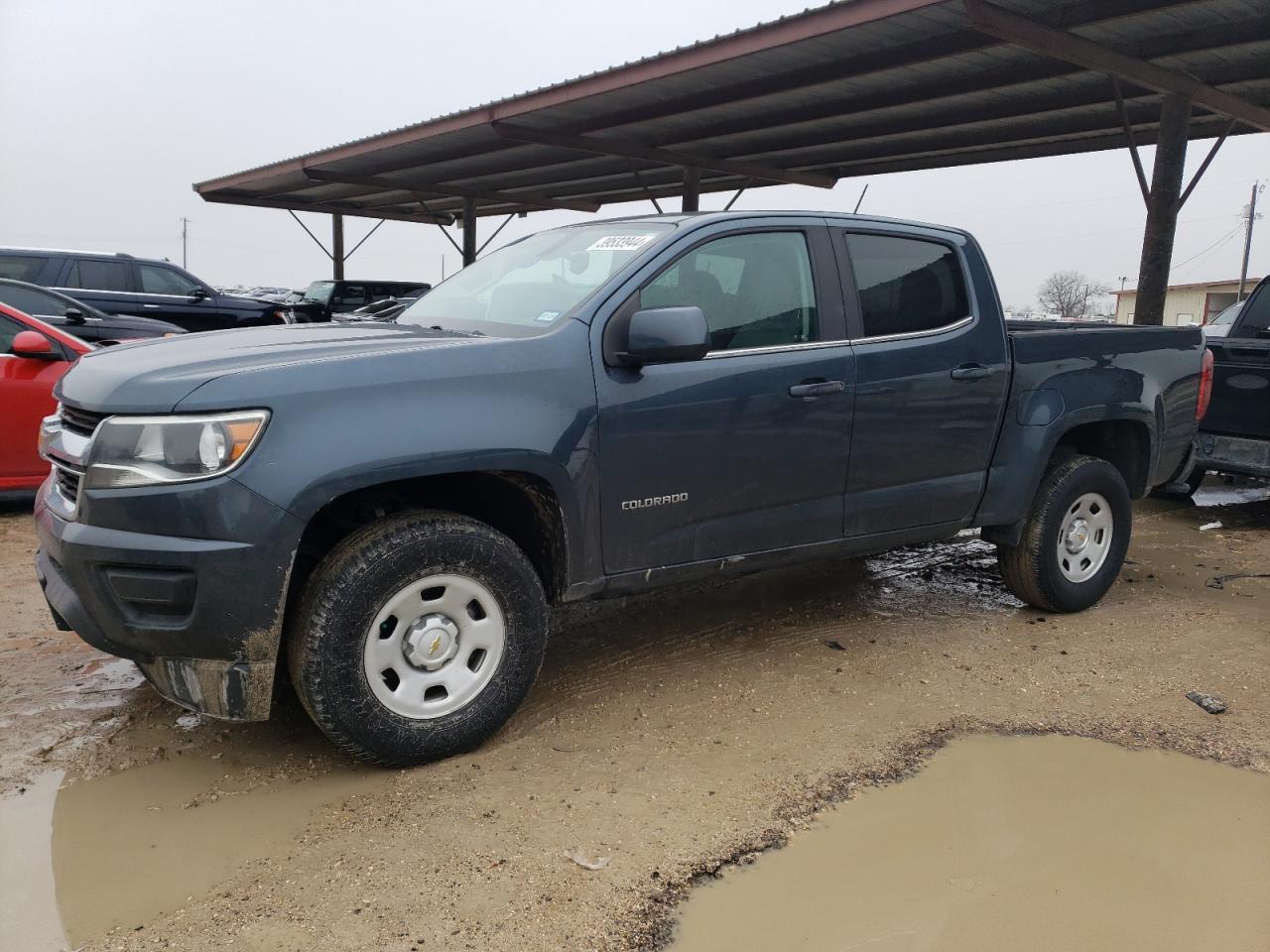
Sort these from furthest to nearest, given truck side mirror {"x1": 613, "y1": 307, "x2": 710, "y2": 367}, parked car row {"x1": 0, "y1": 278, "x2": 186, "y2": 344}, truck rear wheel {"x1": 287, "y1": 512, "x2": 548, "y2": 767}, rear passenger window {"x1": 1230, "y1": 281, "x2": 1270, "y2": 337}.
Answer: parked car row {"x1": 0, "y1": 278, "x2": 186, "y2": 344}, rear passenger window {"x1": 1230, "y1": 281, "x2": 1270, "y2": 337}, truck side mirror {"x1": 613, "y1": 307, "x2": 710, "y2": 367}, truck rear wheel {"x1": 287, "y1": 512, "x2": 548, "y2": 767}

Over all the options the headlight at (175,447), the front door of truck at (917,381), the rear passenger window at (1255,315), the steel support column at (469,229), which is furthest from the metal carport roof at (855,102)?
the headlight at (175,447)

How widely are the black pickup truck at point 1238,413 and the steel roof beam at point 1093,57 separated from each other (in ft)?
9.45

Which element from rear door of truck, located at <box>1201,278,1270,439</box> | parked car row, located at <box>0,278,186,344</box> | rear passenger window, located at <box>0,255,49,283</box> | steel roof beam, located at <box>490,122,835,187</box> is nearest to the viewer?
rear door of truck, located at <box>1201,278,1270,439</box>

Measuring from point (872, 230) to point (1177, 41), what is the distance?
21.4 ft

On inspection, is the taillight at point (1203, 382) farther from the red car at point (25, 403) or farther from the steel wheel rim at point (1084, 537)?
the red car at point (25, 403)

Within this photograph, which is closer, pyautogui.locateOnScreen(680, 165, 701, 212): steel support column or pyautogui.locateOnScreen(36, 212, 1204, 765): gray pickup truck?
pyautogui.locateOnScreen(36, 212, 1204, 765): gray pickup truck

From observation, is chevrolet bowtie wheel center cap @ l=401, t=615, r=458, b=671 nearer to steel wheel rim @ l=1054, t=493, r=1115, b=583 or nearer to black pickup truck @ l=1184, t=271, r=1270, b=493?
steel wheel rim @ l=1054, t=493, r=1115, b=583

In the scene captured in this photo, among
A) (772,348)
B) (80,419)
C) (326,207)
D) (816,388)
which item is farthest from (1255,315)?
(326,207)

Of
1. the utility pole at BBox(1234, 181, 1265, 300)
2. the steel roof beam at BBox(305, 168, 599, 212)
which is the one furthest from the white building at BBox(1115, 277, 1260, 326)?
the steel roof beam at BBox(305, 168, 599, 212)

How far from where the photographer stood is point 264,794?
2910 millimetres

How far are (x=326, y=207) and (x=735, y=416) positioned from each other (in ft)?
70.0

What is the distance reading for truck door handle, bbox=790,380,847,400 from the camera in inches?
143

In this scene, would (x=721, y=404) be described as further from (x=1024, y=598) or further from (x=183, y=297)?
(x=183, y=297)

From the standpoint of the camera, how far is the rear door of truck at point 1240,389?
6820mm
